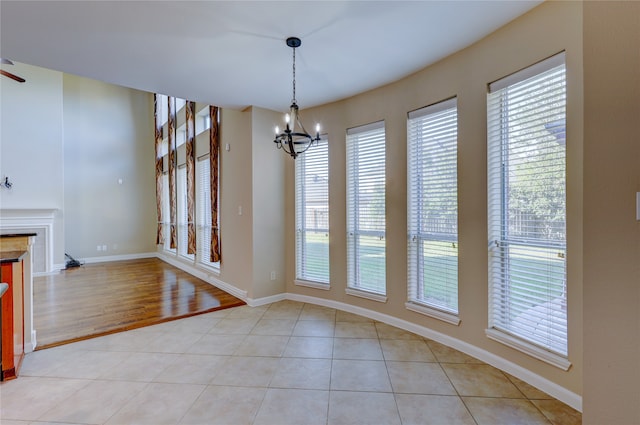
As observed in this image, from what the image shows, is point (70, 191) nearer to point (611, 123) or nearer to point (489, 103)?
point (489, 103)

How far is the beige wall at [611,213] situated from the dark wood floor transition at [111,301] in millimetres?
3657

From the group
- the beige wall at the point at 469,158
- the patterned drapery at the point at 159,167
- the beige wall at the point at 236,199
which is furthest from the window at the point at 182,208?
the beige wall at the point at 469,158

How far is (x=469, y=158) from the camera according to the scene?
254 centimetres

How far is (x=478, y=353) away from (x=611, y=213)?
69.1 inches

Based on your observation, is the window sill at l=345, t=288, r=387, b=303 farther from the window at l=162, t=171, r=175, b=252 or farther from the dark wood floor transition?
the window at l=162, t=171, r=175, b=252

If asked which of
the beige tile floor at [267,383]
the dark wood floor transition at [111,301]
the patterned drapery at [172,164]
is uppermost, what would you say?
the patterned drapery at [172,164]

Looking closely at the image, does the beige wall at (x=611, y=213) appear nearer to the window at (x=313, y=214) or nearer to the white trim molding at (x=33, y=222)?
the window at (x=313, y=214)

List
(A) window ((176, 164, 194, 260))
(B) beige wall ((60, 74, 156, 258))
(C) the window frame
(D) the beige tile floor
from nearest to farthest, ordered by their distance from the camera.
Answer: (D) the beige tile floor < (C) the window frame < (A) window ((176, 164, 194, 260)) < (B) beige wall ((60, 74, 156, 258))

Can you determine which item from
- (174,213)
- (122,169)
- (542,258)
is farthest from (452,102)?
(122,169)

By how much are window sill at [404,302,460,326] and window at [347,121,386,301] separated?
36cm

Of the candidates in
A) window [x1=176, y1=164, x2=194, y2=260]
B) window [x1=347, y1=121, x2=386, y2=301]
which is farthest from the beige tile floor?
window [x1=176, y1=164, x2=194, y2=260]

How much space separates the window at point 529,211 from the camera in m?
1.98

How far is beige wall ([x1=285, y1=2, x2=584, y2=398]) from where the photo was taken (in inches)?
73.7

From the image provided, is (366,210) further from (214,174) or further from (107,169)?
(107,169)
